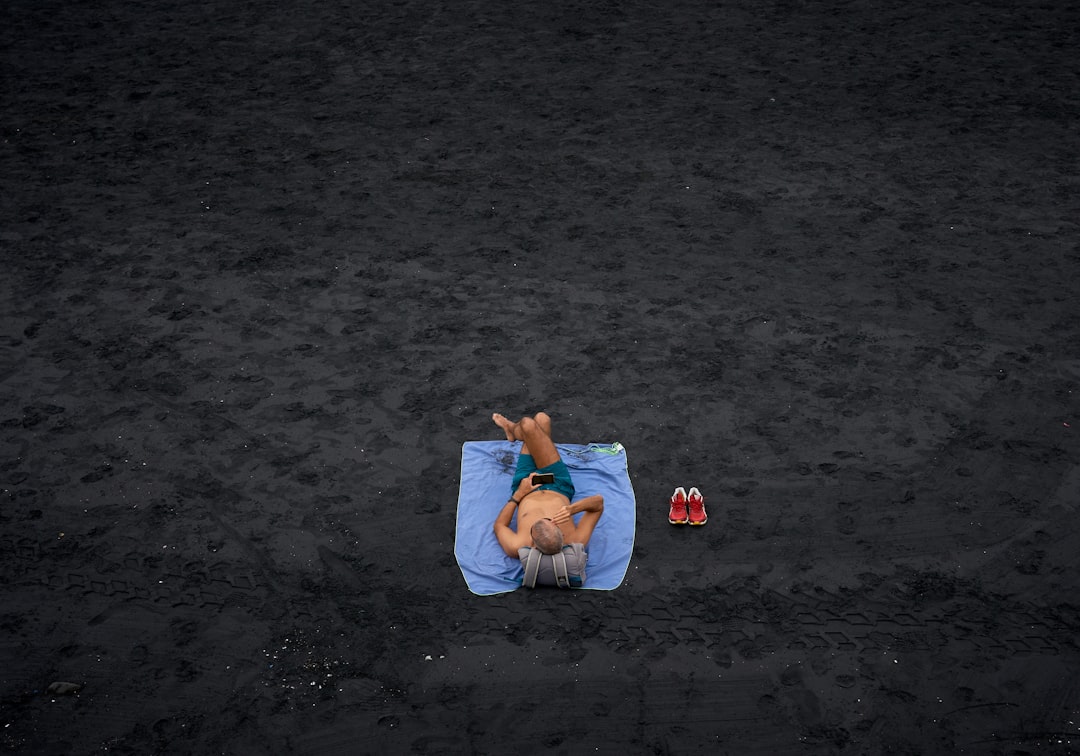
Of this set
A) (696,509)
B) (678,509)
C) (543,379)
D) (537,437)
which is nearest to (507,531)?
(537,437)

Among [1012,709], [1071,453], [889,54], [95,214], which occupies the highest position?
[889,54]

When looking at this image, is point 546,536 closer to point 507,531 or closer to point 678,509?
point 507,531

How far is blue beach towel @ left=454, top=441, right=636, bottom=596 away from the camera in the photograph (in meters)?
5.16

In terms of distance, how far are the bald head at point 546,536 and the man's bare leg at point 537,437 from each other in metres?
0.67

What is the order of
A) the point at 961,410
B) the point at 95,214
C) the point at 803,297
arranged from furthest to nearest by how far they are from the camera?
the point at 95,214 < the point at 803,297 < the point at 961,410

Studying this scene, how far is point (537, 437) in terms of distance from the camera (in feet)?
18.3

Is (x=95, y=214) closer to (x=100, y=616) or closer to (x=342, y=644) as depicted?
(x=100, y=616)

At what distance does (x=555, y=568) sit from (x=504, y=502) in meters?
0.77

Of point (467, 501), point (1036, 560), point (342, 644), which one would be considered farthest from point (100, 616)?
point (1036, 560)

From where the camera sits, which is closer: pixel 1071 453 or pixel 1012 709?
pixel 1012 709

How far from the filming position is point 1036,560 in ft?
16.9

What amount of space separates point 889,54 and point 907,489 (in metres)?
7.14

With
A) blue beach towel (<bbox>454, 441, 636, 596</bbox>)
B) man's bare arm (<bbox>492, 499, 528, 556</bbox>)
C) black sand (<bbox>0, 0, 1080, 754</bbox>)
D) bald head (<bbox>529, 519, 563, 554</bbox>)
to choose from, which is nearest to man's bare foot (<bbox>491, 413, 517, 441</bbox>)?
blue beach towel (<bbox>454, 441, 636, 596</bbox>)

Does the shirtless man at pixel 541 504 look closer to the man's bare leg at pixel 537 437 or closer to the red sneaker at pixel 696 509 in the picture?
the man's bare leg at pixel 537 437
